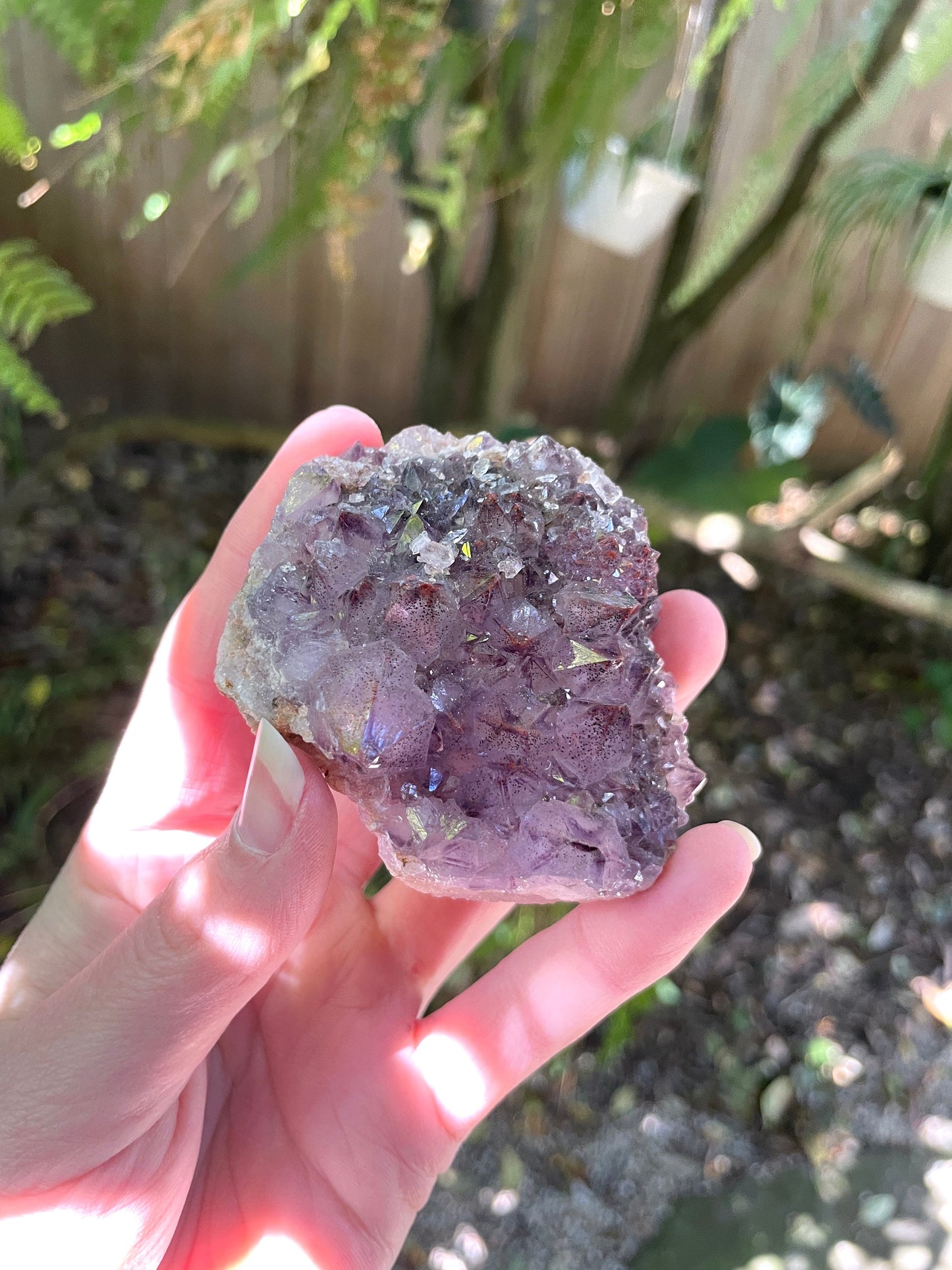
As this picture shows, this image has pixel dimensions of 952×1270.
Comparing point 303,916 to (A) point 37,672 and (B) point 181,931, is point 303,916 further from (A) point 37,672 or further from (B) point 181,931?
(A) point 37,672

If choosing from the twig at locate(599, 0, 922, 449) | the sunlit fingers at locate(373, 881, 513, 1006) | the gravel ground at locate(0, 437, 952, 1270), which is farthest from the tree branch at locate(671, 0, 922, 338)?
the sunlit fingers at locate(373, 881, 513, 1006)

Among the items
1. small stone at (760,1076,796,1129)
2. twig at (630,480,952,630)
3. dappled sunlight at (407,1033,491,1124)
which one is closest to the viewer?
dappled sunlight at (407,1033,491,1124)

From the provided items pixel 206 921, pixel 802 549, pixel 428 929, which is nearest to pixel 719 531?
pixel 802 549

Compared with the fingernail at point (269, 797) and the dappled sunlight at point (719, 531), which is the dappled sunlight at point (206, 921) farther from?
the dappled sunlight at point (719, 531)

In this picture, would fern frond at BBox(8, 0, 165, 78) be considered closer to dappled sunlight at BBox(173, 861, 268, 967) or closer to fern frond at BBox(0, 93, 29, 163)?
fern frond at BBox(0, 93, 29, 163)

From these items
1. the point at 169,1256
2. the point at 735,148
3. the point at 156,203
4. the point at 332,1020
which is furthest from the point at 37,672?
the point at 735,148
